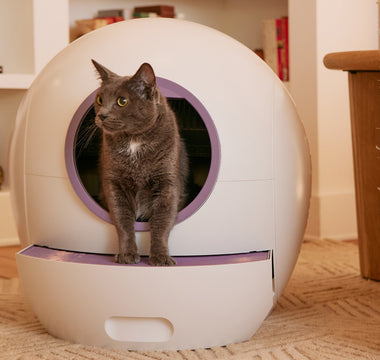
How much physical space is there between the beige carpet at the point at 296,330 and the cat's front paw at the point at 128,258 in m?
0.21

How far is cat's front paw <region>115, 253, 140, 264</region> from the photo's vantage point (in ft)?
4.72

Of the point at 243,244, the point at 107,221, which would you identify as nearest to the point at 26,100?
the point at 107,221

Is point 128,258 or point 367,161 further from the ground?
point 367,161

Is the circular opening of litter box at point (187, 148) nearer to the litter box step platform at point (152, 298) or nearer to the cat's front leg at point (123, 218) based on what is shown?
the cat's front leg at point (123, 218)

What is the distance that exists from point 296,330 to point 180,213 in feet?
1.39

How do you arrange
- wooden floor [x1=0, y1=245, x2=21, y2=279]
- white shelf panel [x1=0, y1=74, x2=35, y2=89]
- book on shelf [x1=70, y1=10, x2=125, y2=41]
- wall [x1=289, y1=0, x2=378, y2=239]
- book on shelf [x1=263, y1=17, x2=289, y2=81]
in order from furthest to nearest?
book on shelf [x1=263, y1=17, x2=289, y2=81] < book on shelf [x1=70, y1=10, x2=125, y2=41] < wall [x1=289, y1=0, x2=378, y2=239] < white shelf panel [x1=0, y1=74, x2=35, y2=89] < wooden floor [x1=0, y1=245, x2=21, y2=279]

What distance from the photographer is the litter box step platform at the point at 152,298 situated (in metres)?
1.42

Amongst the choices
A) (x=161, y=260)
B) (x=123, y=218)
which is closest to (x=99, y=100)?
(x=123, y=218)

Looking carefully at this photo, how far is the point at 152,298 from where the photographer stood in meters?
1.42

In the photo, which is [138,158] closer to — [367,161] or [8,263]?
[367,161]

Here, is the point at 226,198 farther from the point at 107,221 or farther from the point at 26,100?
the point at 26,100

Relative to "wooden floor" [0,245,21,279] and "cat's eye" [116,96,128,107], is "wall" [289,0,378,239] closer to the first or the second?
"wooden floor" [0,245,21,279]

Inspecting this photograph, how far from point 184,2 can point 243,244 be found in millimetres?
2267

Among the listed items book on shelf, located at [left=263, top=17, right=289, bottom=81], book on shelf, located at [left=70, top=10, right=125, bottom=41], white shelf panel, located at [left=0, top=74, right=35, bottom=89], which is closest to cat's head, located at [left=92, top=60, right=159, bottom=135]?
white shelf panel, located at [left=0, top=74, right=35, bottom=89]
